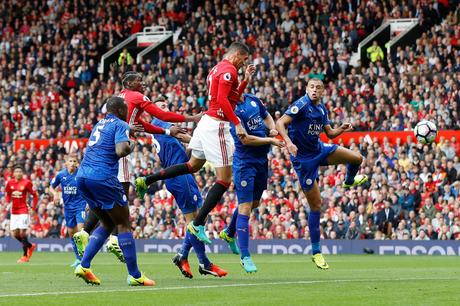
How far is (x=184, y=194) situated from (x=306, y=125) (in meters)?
2.27

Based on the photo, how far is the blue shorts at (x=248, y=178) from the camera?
15625 millimetres

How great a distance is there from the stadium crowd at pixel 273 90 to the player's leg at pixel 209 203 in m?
12.7

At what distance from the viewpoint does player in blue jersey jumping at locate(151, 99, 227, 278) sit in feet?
48.8

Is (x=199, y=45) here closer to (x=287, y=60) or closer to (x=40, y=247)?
(x=287, y=60)

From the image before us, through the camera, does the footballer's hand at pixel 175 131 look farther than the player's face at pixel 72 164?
No

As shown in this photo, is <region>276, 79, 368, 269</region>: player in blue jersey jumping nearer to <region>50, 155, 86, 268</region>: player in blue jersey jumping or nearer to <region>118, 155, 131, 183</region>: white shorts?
<region>118, 155, 131, 183</region>: white shorts

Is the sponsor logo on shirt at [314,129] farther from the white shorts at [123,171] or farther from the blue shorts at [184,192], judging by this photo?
the white shorts at [123,171]

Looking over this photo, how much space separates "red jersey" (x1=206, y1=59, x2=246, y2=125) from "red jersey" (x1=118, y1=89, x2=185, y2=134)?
0.72 m

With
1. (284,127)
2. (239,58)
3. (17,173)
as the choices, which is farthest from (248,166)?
(17,173)

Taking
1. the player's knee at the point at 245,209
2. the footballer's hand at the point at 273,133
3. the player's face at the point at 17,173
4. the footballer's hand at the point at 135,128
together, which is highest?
the footballer's hand at the point at 135,128

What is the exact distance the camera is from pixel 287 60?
121 ft

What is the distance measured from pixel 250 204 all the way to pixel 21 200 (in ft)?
39.9

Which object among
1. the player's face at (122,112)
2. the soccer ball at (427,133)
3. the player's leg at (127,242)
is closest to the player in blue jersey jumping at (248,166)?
the player's face at (122,112)

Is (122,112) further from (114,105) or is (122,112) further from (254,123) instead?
(254,123)
